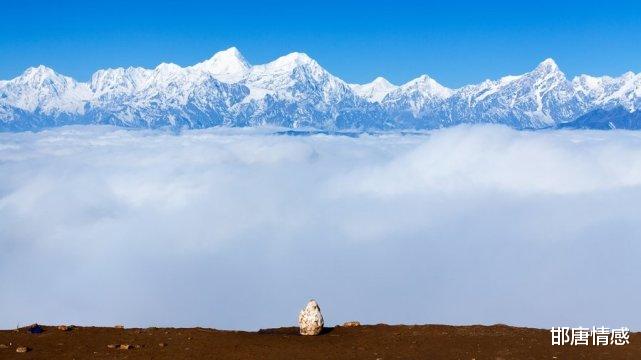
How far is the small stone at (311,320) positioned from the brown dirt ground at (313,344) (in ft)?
2.51

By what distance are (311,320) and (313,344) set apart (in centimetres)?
267

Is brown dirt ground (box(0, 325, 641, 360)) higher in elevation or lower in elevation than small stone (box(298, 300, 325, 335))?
lower

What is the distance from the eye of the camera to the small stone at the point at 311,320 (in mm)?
41031

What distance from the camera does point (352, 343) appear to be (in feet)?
128

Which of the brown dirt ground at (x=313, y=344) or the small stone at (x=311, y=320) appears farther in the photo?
the small stone at (x=311, y=320)

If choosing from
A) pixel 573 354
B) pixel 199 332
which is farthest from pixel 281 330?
pixel 573 354

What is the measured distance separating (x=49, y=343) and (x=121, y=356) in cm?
575

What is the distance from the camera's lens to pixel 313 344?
1519 inches

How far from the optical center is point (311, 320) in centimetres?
4109

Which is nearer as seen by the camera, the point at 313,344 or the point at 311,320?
the point at 313,344

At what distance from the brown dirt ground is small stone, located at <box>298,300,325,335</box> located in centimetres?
76

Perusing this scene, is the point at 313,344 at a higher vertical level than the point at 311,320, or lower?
lower

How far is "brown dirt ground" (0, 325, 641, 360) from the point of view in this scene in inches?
1414

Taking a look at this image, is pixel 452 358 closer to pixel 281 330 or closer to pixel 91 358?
pixel 281 330
